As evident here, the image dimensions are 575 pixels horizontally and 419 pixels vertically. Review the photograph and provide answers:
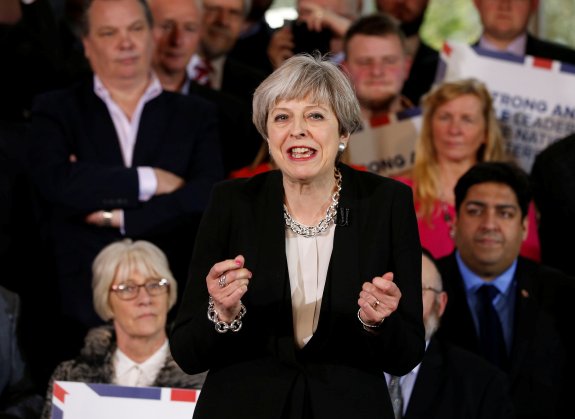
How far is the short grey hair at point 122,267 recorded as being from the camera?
4.36 meters

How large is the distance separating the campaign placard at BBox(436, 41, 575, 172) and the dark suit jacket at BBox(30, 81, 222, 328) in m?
1.49

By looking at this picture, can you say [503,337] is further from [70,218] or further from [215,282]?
[215,282]

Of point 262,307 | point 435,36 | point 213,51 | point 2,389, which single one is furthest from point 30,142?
point 435,36

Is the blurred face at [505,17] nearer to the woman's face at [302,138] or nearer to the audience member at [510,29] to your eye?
the audience member at [510,29]

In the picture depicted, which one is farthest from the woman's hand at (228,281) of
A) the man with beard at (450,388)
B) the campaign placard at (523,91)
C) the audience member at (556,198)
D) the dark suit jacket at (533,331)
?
the campaign placard at (523,91)

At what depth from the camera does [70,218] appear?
460 centimetres

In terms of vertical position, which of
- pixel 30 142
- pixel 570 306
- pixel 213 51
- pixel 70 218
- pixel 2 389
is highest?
pixel 213 51

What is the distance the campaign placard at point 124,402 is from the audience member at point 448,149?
6.25 ft

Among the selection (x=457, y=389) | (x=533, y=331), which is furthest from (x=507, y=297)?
(x=457, y=389)

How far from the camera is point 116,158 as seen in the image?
4695mm

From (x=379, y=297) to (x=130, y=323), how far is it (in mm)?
2114

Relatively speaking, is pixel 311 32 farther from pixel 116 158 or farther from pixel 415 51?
pixel 116 158

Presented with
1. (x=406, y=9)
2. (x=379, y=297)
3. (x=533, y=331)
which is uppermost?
(x=406, y=9)

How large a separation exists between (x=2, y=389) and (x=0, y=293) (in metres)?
0.38
